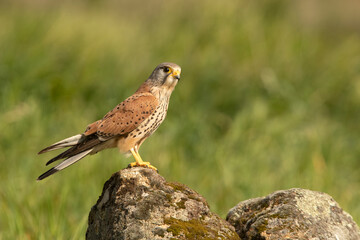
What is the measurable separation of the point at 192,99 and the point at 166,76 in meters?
4.40

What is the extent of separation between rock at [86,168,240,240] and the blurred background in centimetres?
132

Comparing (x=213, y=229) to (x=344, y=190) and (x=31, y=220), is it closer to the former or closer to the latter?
(x=31, y=220)

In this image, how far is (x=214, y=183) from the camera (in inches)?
254

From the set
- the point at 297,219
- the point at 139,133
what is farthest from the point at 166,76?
the point at 297,219

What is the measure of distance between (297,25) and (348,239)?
8381mm

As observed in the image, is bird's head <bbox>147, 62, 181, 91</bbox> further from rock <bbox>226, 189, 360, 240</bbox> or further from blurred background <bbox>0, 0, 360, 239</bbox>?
rock <bbox>226, 189, 360, 240</bbox>

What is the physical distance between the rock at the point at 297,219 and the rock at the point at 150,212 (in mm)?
161

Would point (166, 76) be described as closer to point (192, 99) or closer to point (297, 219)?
point (297, 219)

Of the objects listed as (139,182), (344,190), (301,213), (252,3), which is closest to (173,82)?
(139,182)

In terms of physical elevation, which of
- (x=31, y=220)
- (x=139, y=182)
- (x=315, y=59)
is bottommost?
(x=139, y=182)

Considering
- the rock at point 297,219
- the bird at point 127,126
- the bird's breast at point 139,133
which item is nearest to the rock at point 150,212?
the rock at point 297,219

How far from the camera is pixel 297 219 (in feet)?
10.0

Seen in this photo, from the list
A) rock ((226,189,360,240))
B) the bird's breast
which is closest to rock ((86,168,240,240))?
rock ((226,189,360,240))

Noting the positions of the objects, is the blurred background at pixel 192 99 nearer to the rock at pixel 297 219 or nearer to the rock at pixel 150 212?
the rock at pixel 150 212
